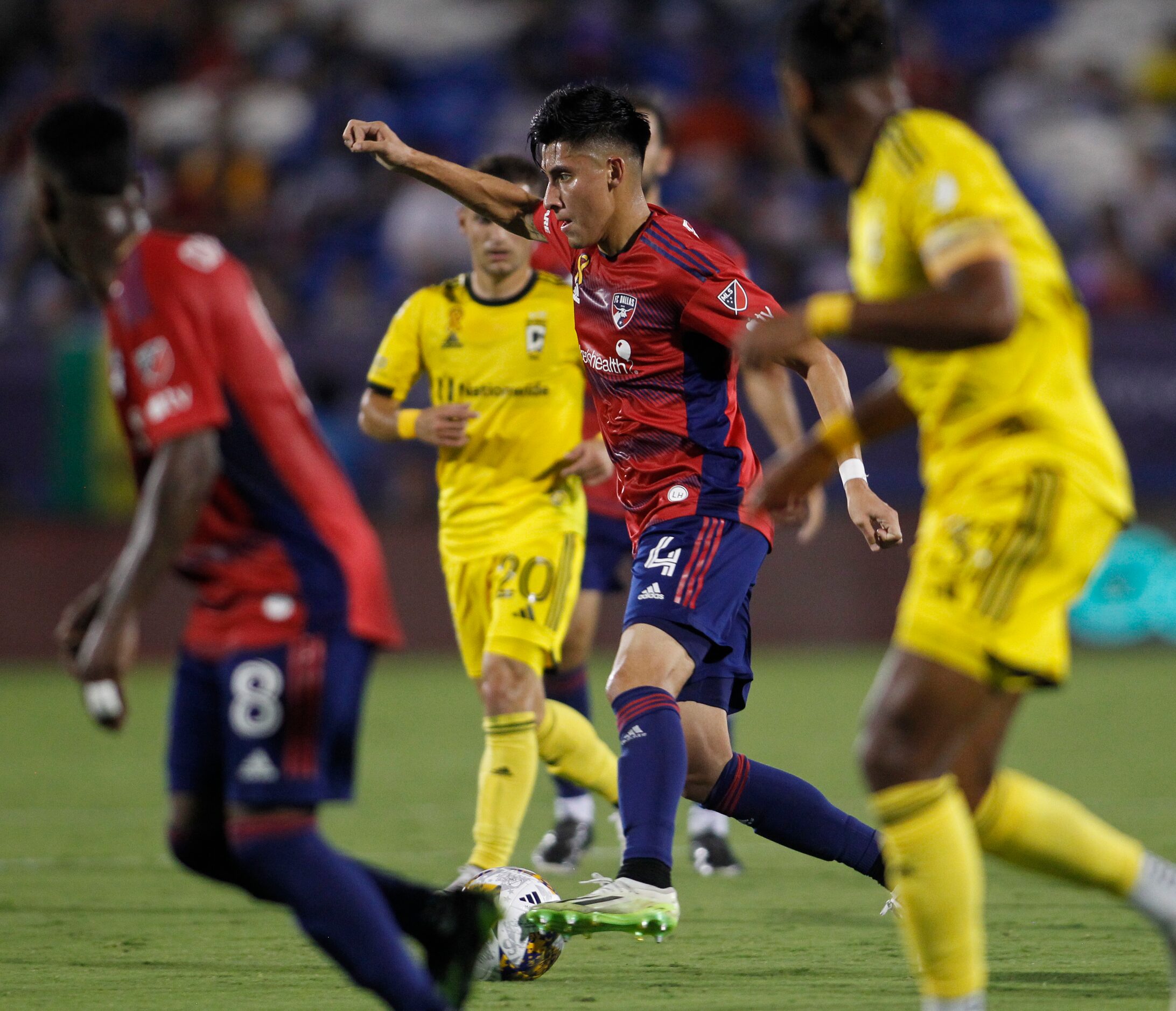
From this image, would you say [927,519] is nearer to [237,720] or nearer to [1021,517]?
[1021,517]

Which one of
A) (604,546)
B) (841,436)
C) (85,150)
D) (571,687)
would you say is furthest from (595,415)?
(85,150)

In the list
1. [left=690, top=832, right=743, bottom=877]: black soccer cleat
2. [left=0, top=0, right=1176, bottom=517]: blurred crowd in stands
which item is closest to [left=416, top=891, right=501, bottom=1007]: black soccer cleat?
[left=690, top=832, right=743, bottom=877]: black soccer cleat

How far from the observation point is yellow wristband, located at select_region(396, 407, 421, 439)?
6.27 m

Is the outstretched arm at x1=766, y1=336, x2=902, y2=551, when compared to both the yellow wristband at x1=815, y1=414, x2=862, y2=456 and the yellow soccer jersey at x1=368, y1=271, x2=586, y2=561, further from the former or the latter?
the yellow soccer jersey at x1=368, y1=271, x2=586, y2=561

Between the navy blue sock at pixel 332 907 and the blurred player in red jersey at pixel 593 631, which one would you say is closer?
the navy blue sock at pixel 332 907

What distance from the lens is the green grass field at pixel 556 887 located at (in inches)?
180

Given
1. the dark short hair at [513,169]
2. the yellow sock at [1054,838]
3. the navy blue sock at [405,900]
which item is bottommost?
the navy blue sock at [405,900]

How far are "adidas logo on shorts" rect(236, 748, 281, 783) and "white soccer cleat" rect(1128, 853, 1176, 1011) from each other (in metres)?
1.85

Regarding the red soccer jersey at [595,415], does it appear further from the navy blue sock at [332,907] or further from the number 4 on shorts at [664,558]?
the navy blue sock at [332,907]

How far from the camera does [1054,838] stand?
382cm

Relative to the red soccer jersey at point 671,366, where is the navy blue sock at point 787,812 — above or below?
below

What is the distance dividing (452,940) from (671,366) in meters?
1.84

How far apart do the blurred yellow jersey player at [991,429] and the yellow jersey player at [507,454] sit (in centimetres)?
255

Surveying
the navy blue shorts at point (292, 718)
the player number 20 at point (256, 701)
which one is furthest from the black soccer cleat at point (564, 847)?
the player number 20 at point (256, 701)
